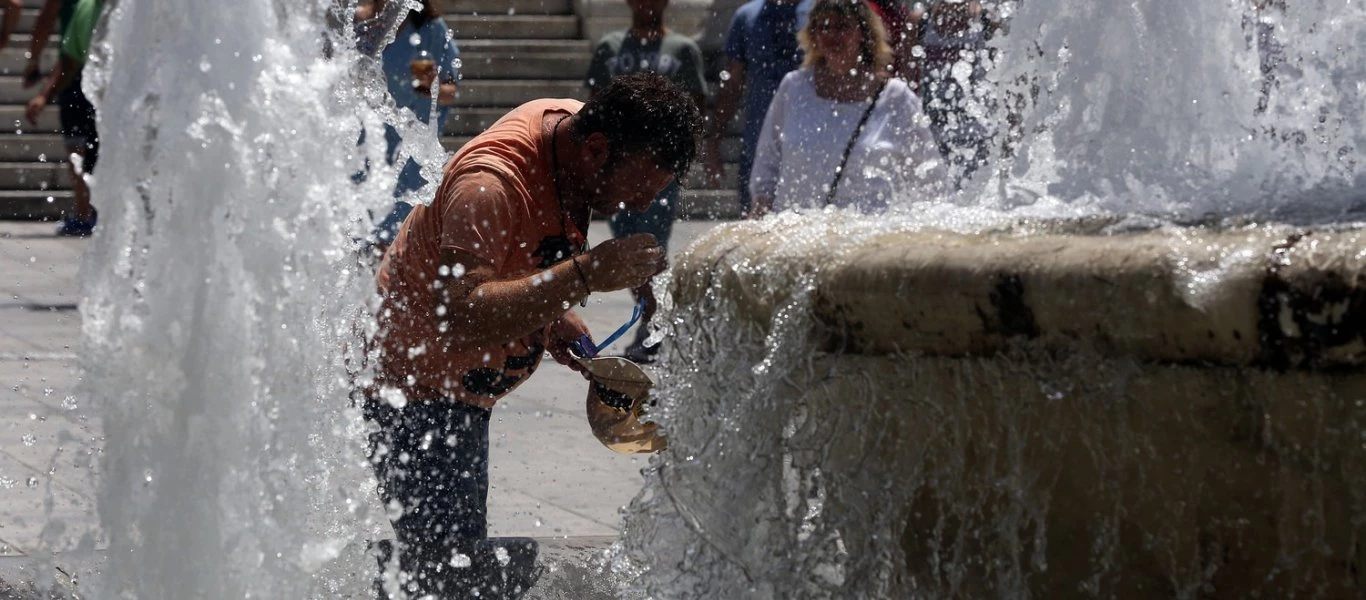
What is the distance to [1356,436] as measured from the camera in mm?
1891

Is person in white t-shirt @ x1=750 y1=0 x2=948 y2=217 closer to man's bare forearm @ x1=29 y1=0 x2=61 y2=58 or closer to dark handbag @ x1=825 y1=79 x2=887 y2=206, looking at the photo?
dark handbag @ x1=825 y1=79 x2=887 y2=206

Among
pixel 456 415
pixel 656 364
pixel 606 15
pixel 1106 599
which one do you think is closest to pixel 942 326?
pixel 1106 599

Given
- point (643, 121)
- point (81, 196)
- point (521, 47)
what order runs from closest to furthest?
1. point (643, 121)
2. point (81, 196)
3. point (521, 47)

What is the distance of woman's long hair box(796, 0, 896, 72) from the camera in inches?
215

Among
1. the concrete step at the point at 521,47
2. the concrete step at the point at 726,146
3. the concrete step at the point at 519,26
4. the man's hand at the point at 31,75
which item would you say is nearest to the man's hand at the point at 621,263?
the man's hand at the point at 31,75

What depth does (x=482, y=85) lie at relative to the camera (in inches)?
472

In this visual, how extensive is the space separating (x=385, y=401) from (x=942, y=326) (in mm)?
1518

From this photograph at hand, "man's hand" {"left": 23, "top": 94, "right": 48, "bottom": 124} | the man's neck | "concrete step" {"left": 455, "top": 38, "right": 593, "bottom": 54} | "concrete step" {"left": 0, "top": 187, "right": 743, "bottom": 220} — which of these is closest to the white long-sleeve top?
the man's neck

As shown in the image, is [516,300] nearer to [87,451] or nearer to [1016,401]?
[1016,401]

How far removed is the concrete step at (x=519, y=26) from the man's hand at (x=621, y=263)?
31.3 ft

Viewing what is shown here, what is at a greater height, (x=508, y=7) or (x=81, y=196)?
(x=508, y=7)

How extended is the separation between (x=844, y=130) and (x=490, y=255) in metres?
2.28

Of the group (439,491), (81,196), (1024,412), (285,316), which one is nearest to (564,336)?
(439,491)

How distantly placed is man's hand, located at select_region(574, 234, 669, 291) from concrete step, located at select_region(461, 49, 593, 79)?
913 cm
